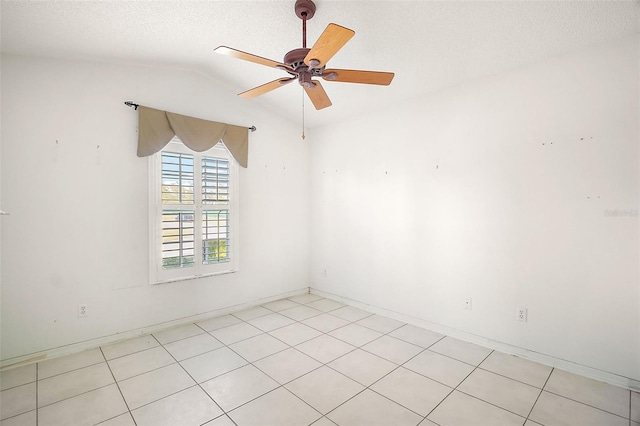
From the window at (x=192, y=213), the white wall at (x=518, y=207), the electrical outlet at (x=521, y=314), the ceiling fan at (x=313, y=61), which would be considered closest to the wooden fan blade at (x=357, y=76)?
the ceiling fan at (x=313, y=61)

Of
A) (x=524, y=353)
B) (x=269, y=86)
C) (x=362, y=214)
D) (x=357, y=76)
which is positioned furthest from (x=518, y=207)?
(x=269, y=86)

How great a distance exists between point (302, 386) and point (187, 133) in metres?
2.83

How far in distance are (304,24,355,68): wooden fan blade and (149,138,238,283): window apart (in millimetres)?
2275

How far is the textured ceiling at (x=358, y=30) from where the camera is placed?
2148mm

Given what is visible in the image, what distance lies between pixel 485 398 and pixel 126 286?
133 inches

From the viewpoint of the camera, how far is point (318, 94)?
7.67ft

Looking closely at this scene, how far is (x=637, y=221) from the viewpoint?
7.37 feet

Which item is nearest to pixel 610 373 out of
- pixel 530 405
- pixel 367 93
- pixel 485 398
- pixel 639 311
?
pixel 639 311

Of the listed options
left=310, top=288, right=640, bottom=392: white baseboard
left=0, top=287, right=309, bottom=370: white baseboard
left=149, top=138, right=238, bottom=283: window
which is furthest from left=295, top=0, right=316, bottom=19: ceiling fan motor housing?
left=0, top=287, right=309, bottom=370: white baseboard

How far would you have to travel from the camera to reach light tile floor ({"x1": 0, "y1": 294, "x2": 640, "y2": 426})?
199 centimetres

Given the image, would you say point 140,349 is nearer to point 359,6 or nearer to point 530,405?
point 530,405

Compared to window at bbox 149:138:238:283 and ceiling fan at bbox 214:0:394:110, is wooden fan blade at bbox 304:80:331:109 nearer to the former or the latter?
ceiling fan at bbox 214:0:394:110

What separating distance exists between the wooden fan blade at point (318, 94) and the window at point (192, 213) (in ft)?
5.94

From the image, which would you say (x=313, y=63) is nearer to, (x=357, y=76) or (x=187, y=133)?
(x=357, y=76)
